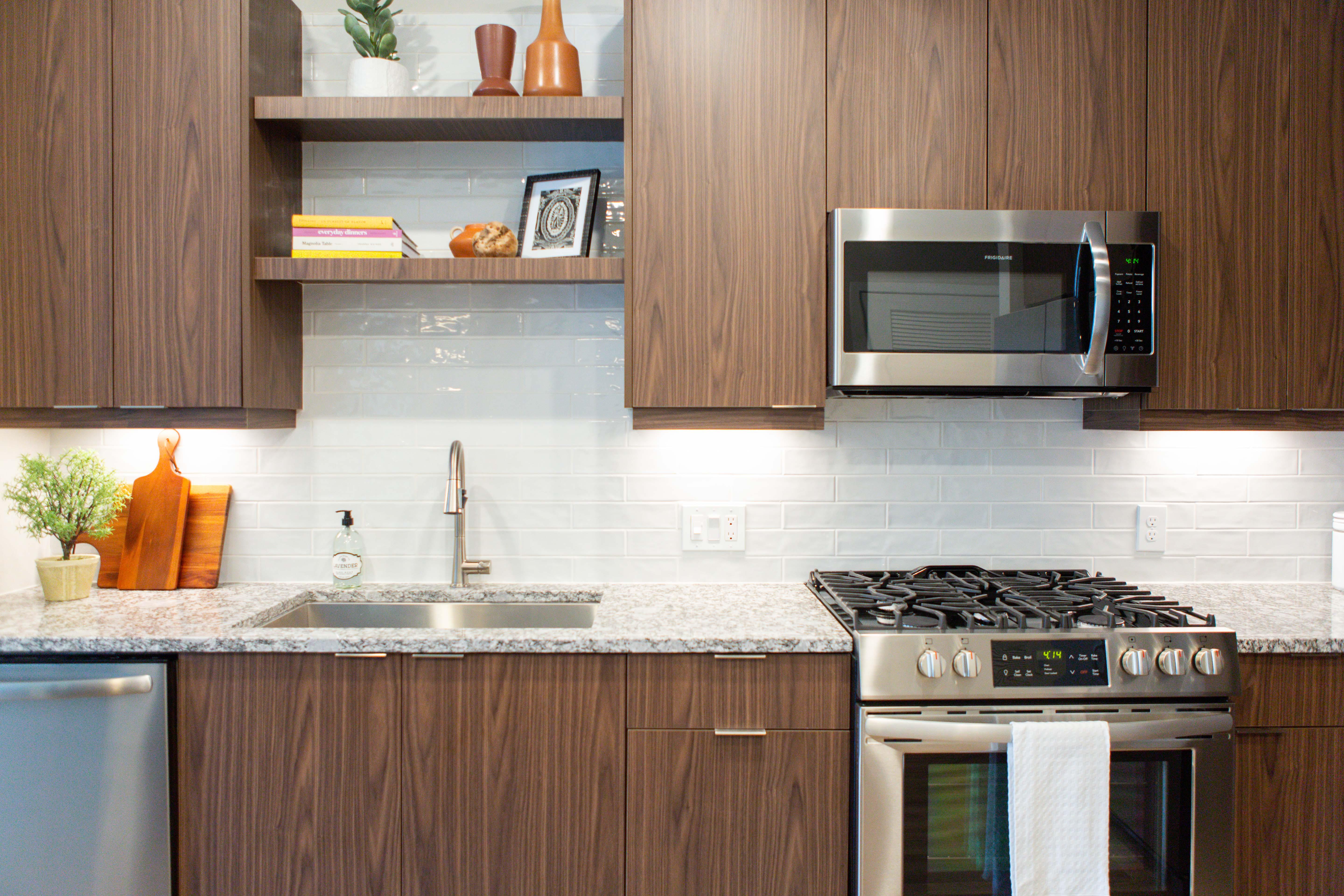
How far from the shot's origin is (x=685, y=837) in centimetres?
160

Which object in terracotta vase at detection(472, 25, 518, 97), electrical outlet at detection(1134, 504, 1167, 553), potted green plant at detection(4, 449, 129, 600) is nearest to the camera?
potted green plant at detection(4, 449, 129, 600)

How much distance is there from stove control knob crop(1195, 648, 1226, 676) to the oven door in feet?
0.26

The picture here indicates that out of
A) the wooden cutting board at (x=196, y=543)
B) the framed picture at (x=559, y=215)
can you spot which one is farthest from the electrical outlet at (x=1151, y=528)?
the wooden cutting board at (x=196, y=543)

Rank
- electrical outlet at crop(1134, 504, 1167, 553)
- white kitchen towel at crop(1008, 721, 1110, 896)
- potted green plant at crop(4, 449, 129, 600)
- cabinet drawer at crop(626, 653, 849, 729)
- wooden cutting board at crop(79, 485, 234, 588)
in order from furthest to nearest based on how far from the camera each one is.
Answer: electrical outlet at crop(1134, 504, 1167, 553), wooden cutting board at crop(79, 485, 234, 588), potted green plant at crop(4, 449, 129, 600), cabinet drawer at crop(626, 653, 849, 729), white kitchen towel at crop(1008, 721, 1110, 896)

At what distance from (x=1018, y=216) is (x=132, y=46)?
212 cm

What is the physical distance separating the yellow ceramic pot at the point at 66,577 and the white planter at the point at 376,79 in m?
1.36

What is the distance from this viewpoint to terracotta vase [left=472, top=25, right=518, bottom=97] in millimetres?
1963

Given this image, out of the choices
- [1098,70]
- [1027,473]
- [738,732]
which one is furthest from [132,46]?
[1027,473]

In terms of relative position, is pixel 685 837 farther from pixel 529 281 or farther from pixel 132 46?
pixel 132 46

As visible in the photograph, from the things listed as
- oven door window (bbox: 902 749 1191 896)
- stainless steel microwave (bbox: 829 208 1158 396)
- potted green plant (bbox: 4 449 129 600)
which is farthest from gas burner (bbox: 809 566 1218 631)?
potted green plant (bbox: 4 449 129 600)

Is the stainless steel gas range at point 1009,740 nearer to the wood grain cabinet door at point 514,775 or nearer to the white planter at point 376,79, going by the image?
the wood grain cabinet door at point 514,775

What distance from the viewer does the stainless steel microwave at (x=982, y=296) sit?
1.80m

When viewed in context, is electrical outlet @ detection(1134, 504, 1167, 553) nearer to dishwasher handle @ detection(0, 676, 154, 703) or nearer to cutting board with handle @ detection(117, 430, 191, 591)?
dishwasher handle @ detection(0, 676, 154, 703)

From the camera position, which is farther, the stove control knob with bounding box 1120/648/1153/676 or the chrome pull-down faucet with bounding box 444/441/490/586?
the chrome pull-down faucet with bounding box 444/441/490/586
